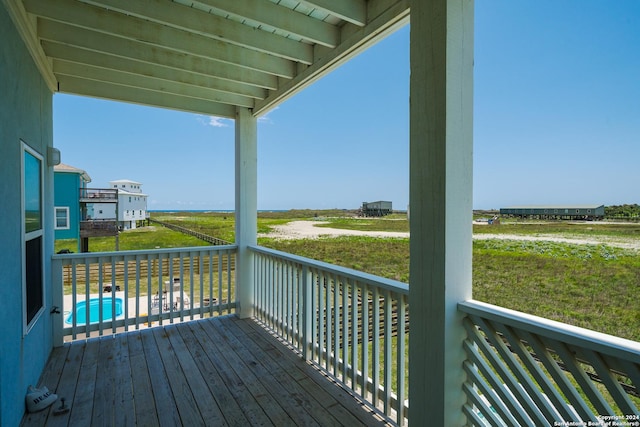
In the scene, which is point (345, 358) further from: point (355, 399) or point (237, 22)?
point (237, 22)

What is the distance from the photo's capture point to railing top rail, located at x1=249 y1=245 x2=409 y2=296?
1.99 meters

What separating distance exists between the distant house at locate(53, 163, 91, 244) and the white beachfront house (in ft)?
0.51

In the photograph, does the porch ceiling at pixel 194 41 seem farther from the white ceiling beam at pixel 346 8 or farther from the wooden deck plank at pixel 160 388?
the wooden deck plank at pixel 160 388

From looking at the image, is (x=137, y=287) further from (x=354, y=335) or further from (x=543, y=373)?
(x=543, y=373)

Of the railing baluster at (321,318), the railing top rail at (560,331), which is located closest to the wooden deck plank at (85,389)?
the railing baluster at (321,318)

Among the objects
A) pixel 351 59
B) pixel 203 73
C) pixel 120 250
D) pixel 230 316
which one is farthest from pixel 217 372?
pixel 351 59

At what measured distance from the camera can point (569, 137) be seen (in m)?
1.12

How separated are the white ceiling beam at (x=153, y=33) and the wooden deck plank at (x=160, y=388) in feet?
8.81

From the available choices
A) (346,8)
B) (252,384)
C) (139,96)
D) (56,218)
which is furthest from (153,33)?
(252,384)

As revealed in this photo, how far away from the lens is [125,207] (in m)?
3.72

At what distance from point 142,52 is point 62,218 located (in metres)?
2.02

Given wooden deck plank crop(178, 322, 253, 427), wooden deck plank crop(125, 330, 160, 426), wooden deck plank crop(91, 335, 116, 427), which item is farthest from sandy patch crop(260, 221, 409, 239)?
wooden deck plank crop(91, 335, 116, 427)

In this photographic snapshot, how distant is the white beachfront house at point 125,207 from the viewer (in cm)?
354

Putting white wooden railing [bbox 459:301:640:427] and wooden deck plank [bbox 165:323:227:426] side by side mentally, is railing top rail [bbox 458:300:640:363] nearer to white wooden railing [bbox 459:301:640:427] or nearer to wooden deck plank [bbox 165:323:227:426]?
white wooden railing [bbox 459:301:640:427]
